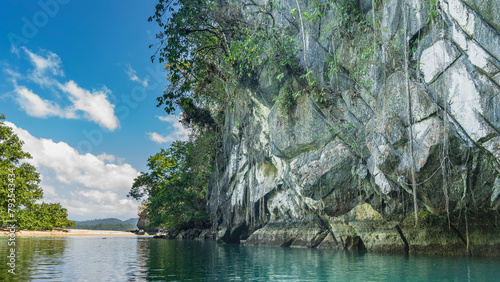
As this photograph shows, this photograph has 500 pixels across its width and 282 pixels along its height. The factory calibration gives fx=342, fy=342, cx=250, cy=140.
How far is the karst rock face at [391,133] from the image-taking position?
1031 cm

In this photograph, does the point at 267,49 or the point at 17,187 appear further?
the point at 17,187

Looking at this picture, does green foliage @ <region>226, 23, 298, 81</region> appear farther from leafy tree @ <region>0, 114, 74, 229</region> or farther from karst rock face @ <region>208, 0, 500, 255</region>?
leafy tree @ <region>0, 114, 74, 229</region>

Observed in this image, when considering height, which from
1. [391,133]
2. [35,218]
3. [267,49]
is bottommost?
[35,218]

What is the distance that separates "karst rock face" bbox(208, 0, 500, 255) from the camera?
10.3 m

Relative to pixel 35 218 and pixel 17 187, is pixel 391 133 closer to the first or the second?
pixel 17 187

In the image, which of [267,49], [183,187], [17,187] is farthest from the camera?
[183,187]

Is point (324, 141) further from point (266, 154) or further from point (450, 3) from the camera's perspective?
point (450, 3)

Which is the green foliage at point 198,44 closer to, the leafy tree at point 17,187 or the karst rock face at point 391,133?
the karst rock face at point 391,133

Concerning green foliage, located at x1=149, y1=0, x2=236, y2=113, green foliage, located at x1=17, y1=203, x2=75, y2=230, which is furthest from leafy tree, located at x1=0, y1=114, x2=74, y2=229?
green foliage, located at x1=149, y1=0, x2=236, y2=113

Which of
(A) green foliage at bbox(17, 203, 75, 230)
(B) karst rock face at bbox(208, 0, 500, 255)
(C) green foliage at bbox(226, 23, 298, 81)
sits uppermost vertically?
(C) green foliage at bbox(226, 23, 298, 81)

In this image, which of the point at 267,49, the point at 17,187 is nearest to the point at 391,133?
the point at 267,49

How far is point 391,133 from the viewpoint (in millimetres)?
12656

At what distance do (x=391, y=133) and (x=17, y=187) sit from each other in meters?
19.7

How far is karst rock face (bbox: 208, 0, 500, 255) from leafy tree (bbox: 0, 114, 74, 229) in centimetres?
1277
